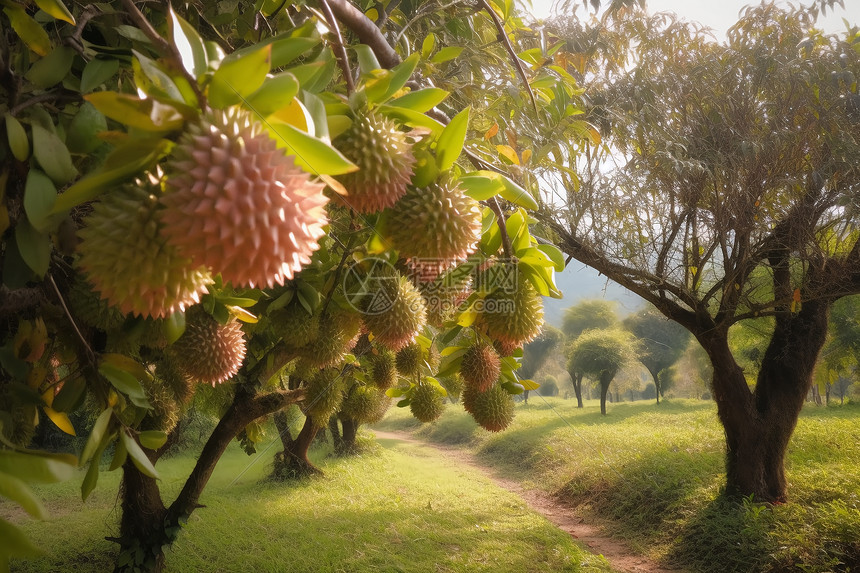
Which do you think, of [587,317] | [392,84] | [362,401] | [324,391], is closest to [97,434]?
[392,84]

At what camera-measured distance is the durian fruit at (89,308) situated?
45.6 inches

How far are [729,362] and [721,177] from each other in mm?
2371

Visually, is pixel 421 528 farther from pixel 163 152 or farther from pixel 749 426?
pixel 163 152

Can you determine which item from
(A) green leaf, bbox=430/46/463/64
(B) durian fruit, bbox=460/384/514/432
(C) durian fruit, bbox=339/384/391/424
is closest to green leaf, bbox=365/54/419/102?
(A) green leaf, bbox=430/46/463/64

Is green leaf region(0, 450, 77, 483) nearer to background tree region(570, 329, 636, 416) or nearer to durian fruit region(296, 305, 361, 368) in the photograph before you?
durian fruit region(296, 305, 361, 368)

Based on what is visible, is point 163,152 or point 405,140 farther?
point 405,140

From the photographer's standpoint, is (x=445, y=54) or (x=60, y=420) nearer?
(x=60, y=420)

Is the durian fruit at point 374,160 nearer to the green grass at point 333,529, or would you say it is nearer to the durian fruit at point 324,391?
the durian fruit at point 324,391

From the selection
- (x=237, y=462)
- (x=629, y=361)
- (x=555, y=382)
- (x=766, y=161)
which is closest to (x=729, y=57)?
(x=766, y=161)

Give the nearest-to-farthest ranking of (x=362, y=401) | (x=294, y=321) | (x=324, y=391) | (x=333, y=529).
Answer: (x=294, y=321)
(x=324, y=391)
(x=362, y=401)
(x=333, y=529)

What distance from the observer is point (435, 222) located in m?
0.79

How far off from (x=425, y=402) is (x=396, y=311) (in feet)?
5.48

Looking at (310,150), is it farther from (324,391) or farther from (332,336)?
(324,391)

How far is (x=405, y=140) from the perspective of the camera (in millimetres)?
757
